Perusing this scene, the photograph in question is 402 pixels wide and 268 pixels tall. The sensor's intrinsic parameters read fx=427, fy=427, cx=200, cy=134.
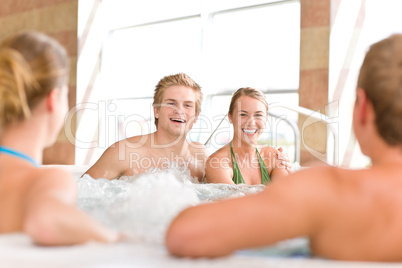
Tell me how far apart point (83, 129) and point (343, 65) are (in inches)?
139

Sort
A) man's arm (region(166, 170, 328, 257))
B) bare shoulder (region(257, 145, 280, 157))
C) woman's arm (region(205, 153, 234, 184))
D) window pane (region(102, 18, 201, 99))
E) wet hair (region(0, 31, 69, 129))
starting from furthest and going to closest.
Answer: window pane (region(102, 18, 201, 99))
bare shoulder (region(257, 145, 280, 157))
woman's arm (region(205, 153, 234, 184))
wet hair (region(0, 31, 69, 129))
man's arm (region(166, 170, 328, 257))

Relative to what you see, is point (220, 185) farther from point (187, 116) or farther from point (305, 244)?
point (305, 244)

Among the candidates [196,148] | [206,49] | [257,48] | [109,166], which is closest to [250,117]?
[196,148]

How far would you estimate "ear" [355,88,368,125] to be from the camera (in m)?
0.81

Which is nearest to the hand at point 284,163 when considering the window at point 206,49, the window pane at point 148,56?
the window at point 206,49

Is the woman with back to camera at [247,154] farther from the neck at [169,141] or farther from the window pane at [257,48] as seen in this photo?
the window pane at [257,48]

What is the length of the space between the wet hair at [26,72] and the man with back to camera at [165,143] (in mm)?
1481

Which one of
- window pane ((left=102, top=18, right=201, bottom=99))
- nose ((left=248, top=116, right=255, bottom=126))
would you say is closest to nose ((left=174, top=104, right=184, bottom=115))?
nose ((left=248, top=116, right=255, bottom=126))

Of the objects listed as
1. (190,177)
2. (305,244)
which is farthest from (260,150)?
(305,244)

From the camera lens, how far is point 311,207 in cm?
75

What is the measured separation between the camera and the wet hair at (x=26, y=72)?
838 millimetres

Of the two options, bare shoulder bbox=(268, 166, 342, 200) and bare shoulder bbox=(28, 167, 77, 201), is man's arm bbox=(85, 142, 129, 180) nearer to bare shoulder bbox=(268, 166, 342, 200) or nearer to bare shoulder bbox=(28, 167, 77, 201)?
bare shoulder bbox=(28, 167, 77, 201)

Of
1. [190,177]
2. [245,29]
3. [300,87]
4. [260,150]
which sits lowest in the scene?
[190,177]

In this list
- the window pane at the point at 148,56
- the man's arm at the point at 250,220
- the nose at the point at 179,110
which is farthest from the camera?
the window pane at the point at 148,56
